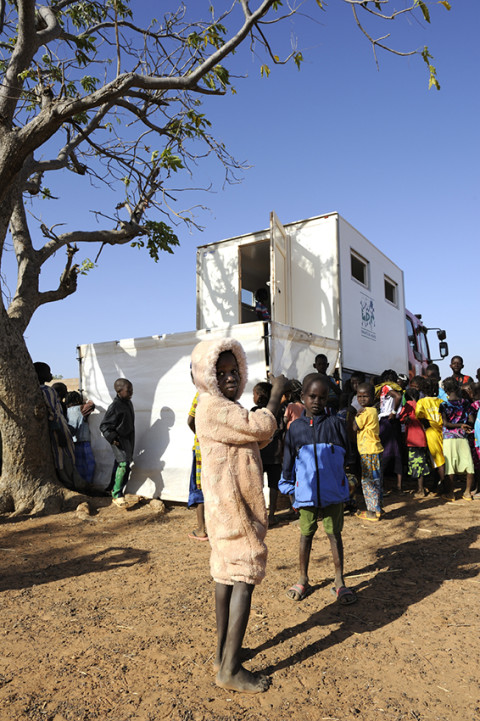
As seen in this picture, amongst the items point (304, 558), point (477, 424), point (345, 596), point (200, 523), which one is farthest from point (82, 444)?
point (477, 424)

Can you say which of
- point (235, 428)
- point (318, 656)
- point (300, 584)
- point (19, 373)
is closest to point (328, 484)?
point (300, 584)

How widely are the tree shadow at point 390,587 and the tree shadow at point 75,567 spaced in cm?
184

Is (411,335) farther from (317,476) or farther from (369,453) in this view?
(317,476)

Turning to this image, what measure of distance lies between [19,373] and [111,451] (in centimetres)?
181

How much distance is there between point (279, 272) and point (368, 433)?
3.01 m

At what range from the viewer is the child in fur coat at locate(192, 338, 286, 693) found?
236 centimetres

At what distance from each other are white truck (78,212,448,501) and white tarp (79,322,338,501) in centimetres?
1

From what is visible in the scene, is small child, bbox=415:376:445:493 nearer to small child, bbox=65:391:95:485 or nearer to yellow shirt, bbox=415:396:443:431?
yellow shirt, bbox=415:396:443:431

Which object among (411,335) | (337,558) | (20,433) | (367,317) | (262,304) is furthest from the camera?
(411,335)

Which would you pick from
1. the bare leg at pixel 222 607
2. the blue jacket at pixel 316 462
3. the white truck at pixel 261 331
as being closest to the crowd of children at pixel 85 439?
the white truck at pixel 261 331

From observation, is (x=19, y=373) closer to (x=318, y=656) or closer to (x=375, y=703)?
(x=318, y=656)

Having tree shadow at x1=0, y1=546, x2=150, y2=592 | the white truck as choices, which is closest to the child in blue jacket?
tree shadow at x1=0, y1=546, x2=150, y2=592

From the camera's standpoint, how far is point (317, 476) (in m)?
3.51

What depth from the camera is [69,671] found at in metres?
2.56
